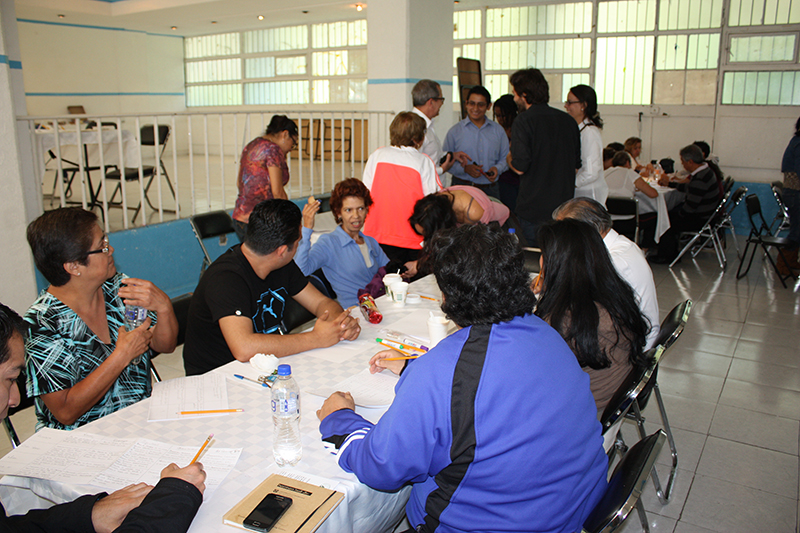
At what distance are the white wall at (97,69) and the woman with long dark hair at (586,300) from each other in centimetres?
1280

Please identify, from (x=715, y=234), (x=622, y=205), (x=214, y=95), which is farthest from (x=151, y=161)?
(x=715, y=234)

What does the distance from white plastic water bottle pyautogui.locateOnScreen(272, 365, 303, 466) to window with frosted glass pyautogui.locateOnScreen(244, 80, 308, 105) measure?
503 inches

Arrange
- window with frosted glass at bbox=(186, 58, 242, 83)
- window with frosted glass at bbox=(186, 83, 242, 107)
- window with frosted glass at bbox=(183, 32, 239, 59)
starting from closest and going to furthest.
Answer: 1. window with frosted glass at bbox=(183, 32, 239, 59)
2. window with frosted glass at bbox=(186, 58, 242, 83)
3. window with frosted glass at bbox=(186, 83, 242, 107)

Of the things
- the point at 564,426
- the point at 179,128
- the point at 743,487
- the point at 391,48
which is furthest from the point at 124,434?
the point at 179,128

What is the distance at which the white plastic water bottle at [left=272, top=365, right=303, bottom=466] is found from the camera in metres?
1.38

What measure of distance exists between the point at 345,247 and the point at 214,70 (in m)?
13.2

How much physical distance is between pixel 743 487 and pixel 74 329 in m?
2.75

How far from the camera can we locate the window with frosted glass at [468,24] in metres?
10.3

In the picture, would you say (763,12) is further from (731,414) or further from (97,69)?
(97,69)

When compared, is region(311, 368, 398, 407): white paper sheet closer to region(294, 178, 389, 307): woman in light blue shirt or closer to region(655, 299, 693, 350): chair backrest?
region(655, 299, 693, 350): chair backrest

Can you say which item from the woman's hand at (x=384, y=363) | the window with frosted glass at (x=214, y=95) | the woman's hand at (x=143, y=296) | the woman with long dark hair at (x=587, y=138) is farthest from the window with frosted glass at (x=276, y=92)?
the woman's hand at (x=384, y=363)

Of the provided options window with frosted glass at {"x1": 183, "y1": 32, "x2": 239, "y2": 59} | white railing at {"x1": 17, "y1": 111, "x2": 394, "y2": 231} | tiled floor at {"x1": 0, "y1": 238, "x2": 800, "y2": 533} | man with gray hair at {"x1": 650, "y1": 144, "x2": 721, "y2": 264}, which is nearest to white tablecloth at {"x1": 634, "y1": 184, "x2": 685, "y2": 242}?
man with gray hair at {"x1": 650, "y1": 144, "x2": 721, "y2": 264}

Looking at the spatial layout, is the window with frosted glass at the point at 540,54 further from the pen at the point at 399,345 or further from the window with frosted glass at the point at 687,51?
the pen at the point at 399,345

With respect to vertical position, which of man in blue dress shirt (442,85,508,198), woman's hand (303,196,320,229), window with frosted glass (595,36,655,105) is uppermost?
window with frosted glass (595,36,655,105)
